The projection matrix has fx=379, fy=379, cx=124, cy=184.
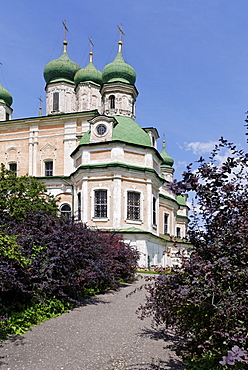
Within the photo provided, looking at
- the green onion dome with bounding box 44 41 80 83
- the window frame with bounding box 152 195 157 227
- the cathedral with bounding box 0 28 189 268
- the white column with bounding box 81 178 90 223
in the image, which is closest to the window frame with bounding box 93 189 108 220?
the cathedral with bounding box 0 28 189 268

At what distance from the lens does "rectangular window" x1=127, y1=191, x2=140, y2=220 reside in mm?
24031

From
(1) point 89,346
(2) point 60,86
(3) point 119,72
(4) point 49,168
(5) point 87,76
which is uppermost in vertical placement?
(5) point 87,76

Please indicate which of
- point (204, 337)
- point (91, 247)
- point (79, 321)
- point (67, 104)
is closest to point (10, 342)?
point (79, 321)

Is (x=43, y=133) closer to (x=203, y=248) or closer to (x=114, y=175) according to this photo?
(x=114, y=175)

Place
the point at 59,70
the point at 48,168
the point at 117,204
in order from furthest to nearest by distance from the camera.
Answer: the point at 59,70
the point at 48,168
the point at 117,204

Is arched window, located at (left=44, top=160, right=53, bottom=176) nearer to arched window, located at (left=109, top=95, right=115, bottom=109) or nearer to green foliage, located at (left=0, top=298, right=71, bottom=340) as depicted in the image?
arched window, located at (left=109, top=95, right=115, bottom=109)

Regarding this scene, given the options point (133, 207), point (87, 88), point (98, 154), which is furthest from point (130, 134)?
point (87, 88)

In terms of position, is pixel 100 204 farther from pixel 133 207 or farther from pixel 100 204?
pixel 133 207

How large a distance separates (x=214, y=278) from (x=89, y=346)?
2926 millimetres

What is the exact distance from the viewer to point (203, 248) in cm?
512

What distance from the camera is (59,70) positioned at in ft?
119

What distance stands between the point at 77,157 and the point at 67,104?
1127cm

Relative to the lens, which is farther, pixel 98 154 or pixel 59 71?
pixel 59 71

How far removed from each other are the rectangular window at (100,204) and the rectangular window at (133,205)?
4.96 feet
